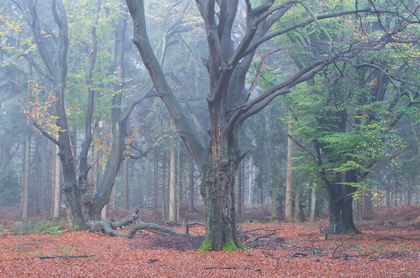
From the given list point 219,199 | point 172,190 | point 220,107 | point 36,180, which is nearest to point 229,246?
point 219,199

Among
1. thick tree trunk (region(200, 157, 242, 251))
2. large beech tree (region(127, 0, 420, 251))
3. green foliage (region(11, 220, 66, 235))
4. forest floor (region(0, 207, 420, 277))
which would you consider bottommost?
green foliage (region(11, 220, 66, 235))

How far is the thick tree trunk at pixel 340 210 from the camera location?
43.1 feet

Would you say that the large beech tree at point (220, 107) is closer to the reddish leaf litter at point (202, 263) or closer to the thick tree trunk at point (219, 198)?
the thick tree trunk at point (219, 198)

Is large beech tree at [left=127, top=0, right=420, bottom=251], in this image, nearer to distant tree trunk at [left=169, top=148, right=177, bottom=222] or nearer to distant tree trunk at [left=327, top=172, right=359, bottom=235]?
distant tree trunk at [left=327, top=172, right=359, bottom=235]

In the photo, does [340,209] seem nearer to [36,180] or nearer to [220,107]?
[220,107]

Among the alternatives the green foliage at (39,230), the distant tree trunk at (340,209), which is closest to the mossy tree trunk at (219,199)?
the distant tree trunk at (340,209)

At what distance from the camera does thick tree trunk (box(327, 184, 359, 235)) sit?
13.1m

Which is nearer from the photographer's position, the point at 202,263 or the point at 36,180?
the point at 202,263

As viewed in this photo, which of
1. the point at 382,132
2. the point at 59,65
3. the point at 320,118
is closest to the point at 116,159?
the point at 59,65

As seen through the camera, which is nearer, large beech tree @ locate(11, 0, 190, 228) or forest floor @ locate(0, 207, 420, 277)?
forest floor @ locate(0, 207, 420, 277)

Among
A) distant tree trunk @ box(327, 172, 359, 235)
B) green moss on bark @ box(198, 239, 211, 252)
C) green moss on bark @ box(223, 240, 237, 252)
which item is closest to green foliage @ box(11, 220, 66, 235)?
green moss on bark @ box(198, 239, 211, 252)

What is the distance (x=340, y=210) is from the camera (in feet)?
43.7

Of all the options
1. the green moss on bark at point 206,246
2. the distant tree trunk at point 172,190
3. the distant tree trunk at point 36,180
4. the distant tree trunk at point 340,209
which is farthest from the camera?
the distant tree trunk at point 36,180

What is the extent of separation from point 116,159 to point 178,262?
10.4 m
